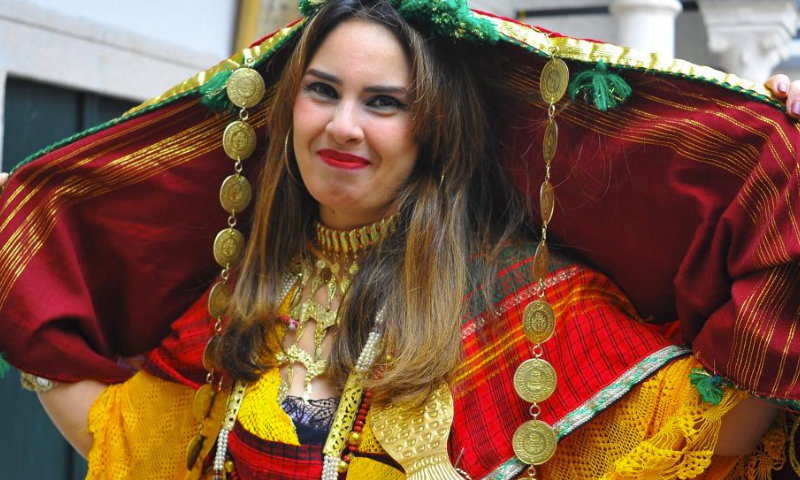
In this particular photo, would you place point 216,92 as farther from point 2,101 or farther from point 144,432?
point 2,101

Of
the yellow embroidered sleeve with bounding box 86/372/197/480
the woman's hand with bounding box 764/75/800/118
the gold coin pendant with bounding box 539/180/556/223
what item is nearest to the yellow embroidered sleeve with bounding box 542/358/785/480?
the gold coin pendant with bounding box 539/180/556/223

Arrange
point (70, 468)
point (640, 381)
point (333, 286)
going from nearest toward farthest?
point (640, 381)
point (333, 286)
point (70, 468)

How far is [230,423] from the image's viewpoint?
193cm

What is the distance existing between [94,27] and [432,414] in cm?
173

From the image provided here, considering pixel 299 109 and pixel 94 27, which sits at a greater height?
pixel 94 27

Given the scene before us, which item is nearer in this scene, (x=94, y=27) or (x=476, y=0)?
(x=94, y=27)

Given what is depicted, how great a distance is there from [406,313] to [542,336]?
24cm

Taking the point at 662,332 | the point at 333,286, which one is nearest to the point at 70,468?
the point at 333,286

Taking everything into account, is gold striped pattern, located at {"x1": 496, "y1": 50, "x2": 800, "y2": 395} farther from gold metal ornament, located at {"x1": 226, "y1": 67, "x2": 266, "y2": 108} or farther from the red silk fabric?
gold metal ornament, located at {"x1": 226, "y1": 67, "x2": 266, "y2": 108}

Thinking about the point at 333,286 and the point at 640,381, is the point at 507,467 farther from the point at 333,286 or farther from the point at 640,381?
the point at 333,286

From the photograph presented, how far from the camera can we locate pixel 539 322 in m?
1.75

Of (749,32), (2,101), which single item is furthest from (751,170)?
(749,32)

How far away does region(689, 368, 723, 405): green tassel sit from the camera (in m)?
1.59

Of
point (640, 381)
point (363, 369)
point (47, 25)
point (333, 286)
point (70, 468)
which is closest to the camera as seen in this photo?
point (640, 381)
